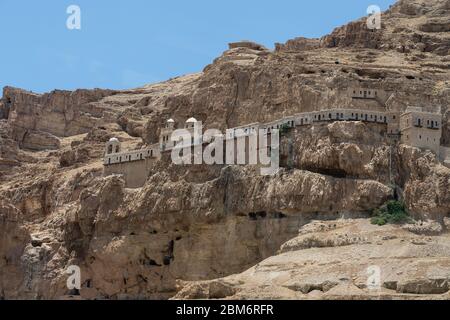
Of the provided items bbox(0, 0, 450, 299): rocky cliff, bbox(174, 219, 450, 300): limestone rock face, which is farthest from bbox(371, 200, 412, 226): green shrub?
bbox(174, 219, 450, 300): limestone rock face

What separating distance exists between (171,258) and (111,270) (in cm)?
680

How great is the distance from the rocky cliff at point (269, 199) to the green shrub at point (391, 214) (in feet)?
2.00

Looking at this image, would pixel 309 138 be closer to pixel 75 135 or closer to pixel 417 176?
pixel 417 176

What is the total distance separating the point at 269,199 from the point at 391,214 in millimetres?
10276

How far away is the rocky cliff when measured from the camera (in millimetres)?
90750

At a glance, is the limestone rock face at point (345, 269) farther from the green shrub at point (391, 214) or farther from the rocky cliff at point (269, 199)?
the green shrub at point (391, 214)

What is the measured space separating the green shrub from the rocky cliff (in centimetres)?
61

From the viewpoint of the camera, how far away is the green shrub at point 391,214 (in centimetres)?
9512

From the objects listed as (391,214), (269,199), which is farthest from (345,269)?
(269,199)

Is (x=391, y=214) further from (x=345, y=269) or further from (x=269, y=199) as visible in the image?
(x=269, y=199)

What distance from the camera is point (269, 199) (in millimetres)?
100188

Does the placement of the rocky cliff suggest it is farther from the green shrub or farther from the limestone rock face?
the green shrub

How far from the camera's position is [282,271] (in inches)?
3585
